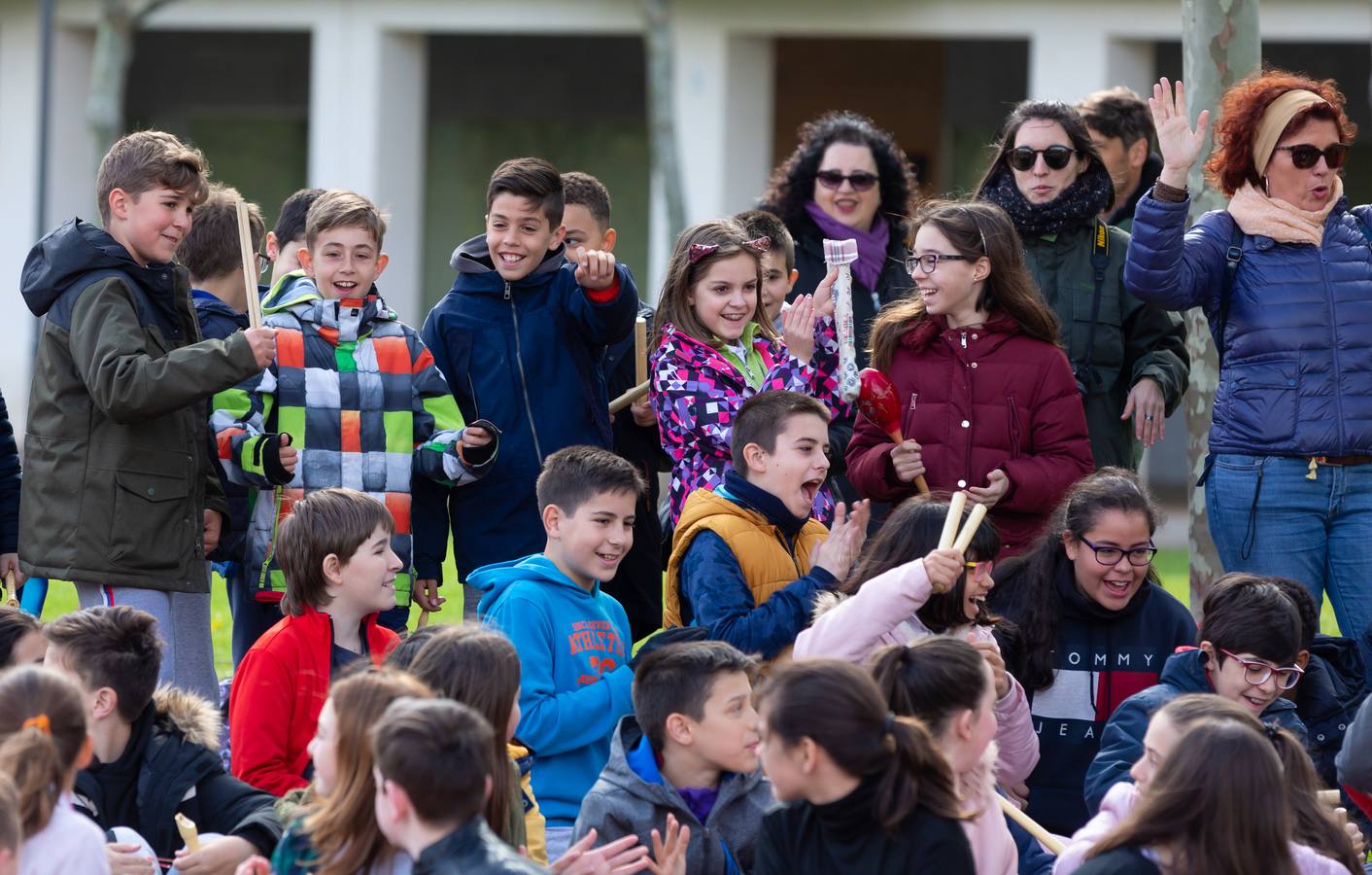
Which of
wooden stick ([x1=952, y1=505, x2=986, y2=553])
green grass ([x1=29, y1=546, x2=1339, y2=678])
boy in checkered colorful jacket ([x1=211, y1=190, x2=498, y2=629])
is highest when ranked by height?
boy in checkered colorful jacket ([x1=211, y1=190, x2=498, y2=629])

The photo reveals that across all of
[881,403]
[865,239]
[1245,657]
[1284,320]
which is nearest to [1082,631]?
[1245,657]

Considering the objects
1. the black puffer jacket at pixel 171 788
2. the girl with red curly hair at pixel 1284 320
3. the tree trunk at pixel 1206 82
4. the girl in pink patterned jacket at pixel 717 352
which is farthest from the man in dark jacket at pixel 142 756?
the tree trunk at pixel 1206 82

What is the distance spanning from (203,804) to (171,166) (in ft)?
6.60

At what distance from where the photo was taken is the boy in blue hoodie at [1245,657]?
15.5 feet

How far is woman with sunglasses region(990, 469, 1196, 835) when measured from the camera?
5156mm

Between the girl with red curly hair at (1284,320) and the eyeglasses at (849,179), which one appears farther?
the eyeglasses at (849,179)

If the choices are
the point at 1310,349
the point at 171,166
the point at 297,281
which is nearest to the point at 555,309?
the point at 297,281

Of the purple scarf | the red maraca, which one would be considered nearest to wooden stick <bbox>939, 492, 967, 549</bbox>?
the red maraca

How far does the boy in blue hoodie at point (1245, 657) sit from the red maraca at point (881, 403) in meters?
1.03

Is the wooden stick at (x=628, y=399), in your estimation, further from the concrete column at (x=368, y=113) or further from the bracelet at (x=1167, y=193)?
the concrete column at (x=368, y=113)

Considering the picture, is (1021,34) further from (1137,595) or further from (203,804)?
(203,804)

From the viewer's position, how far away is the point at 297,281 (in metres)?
5.89

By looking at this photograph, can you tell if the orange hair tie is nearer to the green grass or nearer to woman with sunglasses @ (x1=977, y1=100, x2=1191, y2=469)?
woman with sunglasses @ (x1=977, y1=100, x2=1191, y2=469)

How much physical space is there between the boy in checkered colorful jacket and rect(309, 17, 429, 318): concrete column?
12.4 meters
